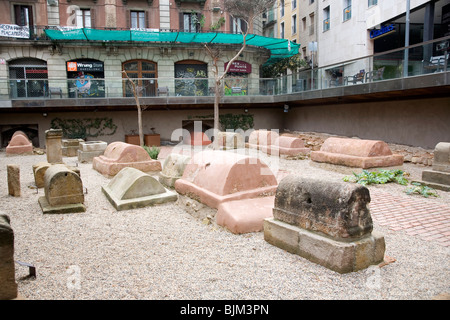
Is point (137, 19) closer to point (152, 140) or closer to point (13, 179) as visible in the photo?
point (152, 140)

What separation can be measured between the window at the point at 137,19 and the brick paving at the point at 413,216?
69.3ft

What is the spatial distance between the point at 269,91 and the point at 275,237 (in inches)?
684

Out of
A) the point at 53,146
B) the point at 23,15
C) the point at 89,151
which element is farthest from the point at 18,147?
the point at 23,15

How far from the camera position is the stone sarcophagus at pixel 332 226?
13.2 ft

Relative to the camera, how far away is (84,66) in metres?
22.5

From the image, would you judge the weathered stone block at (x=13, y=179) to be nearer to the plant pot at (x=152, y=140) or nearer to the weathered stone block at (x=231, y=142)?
the weathered stone block at (x=231, y=142)

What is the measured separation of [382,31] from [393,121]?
8.05 metres

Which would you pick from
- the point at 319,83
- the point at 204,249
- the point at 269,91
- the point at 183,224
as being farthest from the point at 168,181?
the point at 269,91

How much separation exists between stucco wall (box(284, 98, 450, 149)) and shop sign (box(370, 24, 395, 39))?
5.54 meters

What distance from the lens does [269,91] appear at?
69.9 ft

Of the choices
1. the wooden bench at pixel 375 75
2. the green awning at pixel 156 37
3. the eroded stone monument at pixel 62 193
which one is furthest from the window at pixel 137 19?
the eroded stone monument at pixel 62 193
